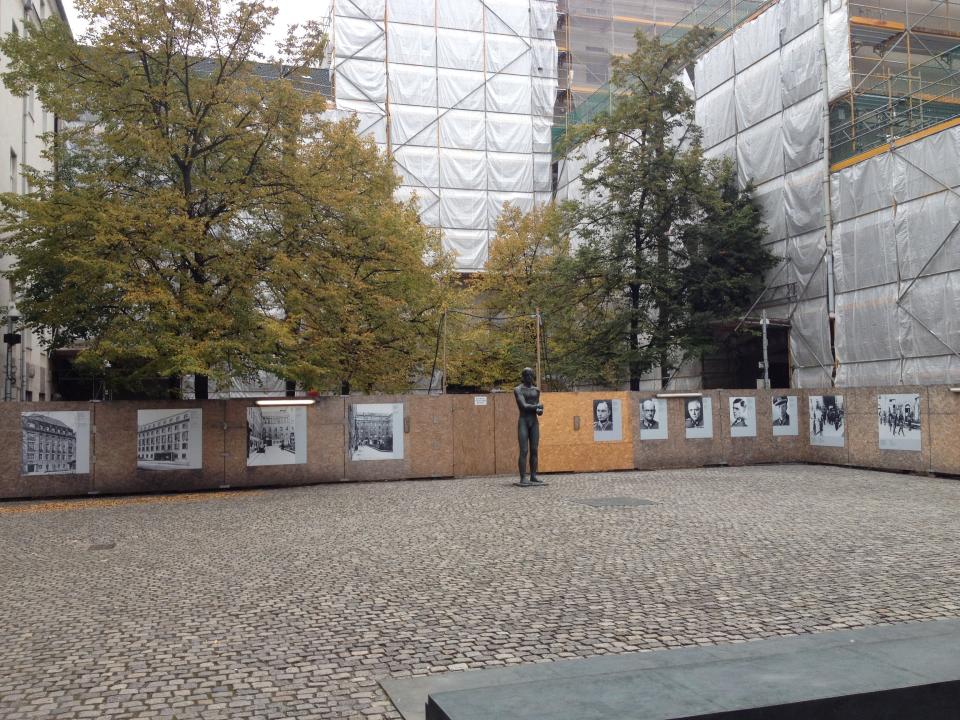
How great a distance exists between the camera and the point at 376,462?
2009cm

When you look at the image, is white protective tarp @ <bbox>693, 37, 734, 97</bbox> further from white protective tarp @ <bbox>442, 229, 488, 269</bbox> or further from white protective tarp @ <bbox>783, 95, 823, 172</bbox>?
white protective tarp @ <bbox>442, 229, 488, 269</bbox>

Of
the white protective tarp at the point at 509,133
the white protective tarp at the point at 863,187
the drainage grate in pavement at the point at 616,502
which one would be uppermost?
the white protective tarp at the point at 509,133

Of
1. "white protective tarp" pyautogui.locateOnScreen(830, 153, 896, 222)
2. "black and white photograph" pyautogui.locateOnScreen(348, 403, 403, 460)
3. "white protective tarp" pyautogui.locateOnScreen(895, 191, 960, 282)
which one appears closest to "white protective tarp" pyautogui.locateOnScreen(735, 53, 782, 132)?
"white protective tarp" pyautogui.locateOnScreen(830, 153, 896, 222)

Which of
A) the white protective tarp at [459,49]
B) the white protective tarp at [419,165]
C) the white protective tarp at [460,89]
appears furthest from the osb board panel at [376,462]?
the white protective tarp at [459,49]

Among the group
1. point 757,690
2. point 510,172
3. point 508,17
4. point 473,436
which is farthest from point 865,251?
point 508,17

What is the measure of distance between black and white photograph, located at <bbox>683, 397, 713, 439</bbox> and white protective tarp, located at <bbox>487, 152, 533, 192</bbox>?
24376 millimetres

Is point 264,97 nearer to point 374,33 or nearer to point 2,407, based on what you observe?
point 2,407

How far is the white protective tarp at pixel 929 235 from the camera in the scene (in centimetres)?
2294

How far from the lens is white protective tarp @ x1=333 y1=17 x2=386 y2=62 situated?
4194 centimetres

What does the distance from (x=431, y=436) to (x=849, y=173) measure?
16.0 m

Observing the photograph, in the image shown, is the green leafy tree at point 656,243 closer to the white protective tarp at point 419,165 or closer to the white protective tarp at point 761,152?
the white protective tarp at point 761,152

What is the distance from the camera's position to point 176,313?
1758cm

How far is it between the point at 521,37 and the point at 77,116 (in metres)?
31.1

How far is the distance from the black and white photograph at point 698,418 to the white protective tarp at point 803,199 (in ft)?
32.6
